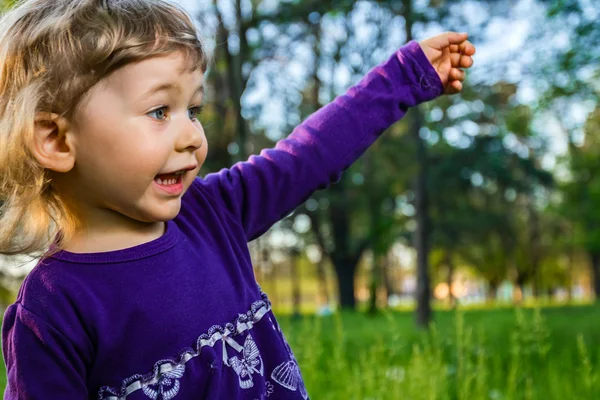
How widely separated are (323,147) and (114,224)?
59cm

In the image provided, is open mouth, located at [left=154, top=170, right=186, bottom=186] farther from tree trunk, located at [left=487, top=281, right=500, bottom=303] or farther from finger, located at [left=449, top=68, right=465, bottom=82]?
tree trunk, located at [left=487, top=281, right=500, bottom=303]

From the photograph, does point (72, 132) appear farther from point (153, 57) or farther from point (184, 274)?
point (184, 274)

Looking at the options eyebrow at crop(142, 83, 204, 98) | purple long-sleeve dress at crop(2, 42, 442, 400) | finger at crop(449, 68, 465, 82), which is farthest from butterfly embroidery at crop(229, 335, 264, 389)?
finger at crop(449, 68, 465, 82)

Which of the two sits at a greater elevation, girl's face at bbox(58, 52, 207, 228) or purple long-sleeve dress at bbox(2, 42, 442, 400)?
girl's face at bbox(58, 52, 207, 228)

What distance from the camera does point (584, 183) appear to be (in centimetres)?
2497

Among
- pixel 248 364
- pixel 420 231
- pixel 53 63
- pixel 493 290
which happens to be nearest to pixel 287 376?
pixel 248 364

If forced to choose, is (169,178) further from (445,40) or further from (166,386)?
(445,40)

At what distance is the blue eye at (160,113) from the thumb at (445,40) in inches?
34.1

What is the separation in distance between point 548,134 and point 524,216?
8.62 m

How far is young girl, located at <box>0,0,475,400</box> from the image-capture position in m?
1.35

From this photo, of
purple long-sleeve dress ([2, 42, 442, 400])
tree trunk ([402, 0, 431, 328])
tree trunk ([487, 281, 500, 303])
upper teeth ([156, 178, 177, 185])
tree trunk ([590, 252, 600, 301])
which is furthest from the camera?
tree trunk ([487, 281, 500, 303])

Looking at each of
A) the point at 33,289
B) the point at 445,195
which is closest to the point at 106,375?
the point at 33,289

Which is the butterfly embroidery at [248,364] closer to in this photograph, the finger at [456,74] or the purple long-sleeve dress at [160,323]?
the purple long-sleeve dress at [160,323]

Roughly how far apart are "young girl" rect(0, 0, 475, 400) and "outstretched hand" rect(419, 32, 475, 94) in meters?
0.73
